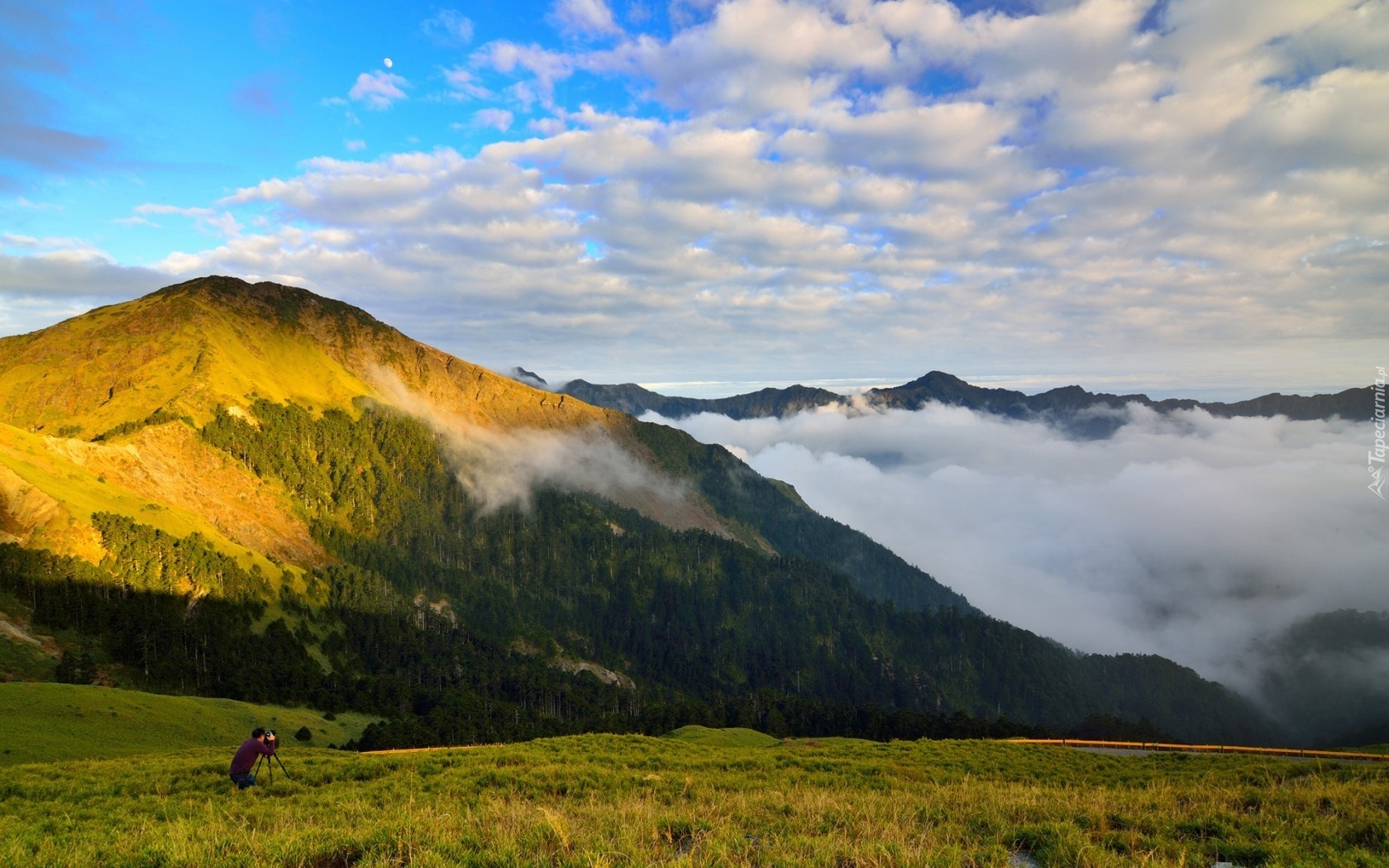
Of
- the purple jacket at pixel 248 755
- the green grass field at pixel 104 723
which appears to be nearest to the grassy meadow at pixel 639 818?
the purple jacket at pixel 248 755

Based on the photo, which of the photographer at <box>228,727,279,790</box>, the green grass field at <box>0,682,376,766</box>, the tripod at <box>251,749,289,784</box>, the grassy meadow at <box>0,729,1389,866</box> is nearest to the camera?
the grassy meadow at <box>0,729,1389,866</box>

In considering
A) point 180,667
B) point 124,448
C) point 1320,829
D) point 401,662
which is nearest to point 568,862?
point 1320,829

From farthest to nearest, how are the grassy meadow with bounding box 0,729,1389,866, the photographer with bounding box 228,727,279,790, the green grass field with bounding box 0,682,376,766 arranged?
the green grass field with bounding box 0,682,376,766
the photographer with bounding box 228,727,279,790
the grassy meadow with bounding box 0,729,1389,866

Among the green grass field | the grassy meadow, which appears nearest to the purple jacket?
the grassy meadow

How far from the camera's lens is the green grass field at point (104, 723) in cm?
4775

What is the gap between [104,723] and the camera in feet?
192

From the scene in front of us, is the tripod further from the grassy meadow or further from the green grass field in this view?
the green grass field

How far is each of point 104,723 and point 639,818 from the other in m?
75.3

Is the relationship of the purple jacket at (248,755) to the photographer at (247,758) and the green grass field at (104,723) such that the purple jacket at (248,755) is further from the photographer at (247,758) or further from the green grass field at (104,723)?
the green grass field at (104,723)

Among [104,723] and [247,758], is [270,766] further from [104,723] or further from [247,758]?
[104,723]

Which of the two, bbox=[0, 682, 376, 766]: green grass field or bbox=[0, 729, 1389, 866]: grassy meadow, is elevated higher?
bbox=[0, 729, 1389, 866]: grassy meadow

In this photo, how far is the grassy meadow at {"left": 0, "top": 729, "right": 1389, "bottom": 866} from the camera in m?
11.3

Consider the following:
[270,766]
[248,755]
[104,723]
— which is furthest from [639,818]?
[104,723]

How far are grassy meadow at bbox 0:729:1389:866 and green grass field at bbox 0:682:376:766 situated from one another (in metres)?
19.0
